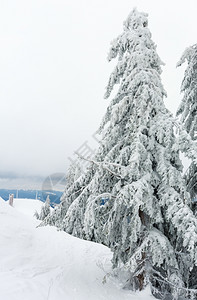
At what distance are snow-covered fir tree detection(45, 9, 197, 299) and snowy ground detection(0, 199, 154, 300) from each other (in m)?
1.21

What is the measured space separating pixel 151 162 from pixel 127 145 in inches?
49.1

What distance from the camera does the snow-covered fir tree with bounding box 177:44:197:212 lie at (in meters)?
9.57

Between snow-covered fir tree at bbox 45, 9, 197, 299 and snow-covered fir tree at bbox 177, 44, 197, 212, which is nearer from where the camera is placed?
snow-covered fir tree at bbox 45, 9, 197, 299

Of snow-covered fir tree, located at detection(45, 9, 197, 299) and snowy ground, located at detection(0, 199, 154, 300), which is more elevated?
snow-covered fir tree, located at detection(45, 9, 197, 299)

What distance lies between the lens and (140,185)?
678cm

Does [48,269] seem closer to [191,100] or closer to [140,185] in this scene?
[140,185]

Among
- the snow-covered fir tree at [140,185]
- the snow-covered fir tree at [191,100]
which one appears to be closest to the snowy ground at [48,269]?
the snow-covered fir tree at [140,185]

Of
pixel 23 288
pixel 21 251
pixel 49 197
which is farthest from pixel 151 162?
pixel 49 197

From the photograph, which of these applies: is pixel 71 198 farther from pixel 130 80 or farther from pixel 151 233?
pixel 130 80

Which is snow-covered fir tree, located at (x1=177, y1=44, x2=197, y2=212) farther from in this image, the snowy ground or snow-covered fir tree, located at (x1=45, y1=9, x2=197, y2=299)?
the snowy ground

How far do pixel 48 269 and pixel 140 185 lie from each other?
16.5ft

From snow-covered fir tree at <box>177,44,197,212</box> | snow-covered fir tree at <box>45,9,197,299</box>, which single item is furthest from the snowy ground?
snow-covered fir tree at <box>177,44,197,212</box>

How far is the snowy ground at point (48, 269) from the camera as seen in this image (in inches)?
265

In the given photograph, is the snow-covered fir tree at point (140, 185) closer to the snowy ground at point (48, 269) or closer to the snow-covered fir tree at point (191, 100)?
the snowy ground at point (48, 269)
